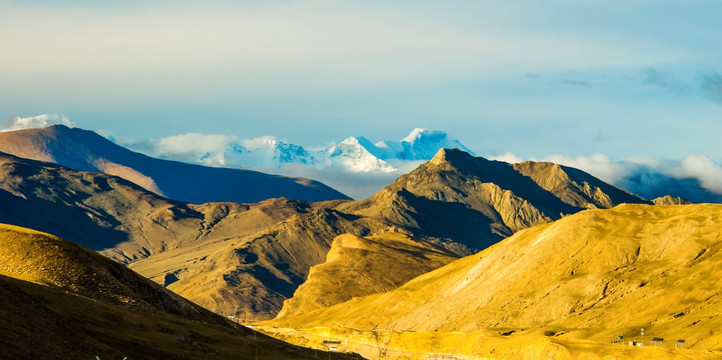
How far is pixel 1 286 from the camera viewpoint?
3516 inches

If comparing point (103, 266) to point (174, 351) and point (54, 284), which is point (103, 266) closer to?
point (54, 284)

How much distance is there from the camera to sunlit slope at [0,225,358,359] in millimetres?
84375

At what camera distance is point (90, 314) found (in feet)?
387

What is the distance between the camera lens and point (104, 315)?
120750 mm

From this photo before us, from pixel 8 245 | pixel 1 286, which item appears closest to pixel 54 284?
pixel 8 245

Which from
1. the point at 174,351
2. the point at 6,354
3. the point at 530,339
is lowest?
the point at 530,339

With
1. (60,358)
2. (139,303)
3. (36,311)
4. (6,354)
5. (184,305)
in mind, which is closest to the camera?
(6,354)

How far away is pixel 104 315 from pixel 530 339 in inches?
3998

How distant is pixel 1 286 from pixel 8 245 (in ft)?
209


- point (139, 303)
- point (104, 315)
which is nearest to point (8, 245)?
point (139, 303)

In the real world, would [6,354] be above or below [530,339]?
above

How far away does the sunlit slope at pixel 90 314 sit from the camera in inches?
3322

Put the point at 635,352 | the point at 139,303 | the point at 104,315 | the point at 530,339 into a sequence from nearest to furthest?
the point at 104,315 < the point at 139,303 < the point at 635,352 < the point at 530,339

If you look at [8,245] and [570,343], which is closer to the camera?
[8,245]
